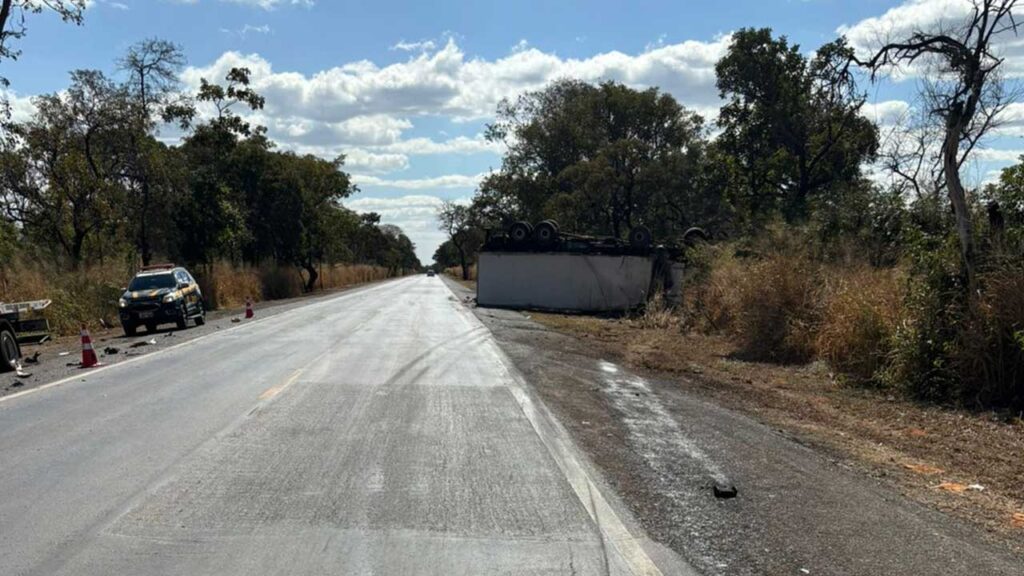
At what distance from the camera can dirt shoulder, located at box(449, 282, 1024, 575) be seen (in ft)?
16.5

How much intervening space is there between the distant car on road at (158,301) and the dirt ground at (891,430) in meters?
13.3

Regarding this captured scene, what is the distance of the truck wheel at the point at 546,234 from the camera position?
114 feet

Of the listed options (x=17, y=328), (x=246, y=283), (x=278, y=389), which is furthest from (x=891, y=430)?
(x=246, y=283)

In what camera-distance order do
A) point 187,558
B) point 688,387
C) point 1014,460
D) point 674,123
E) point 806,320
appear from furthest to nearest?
point 674,123 → point 806,320 → point 688,387 → point 1014,460 → point 187,558

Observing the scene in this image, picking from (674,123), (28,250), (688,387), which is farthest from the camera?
(674,123)

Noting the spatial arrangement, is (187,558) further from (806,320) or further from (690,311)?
(690,311)

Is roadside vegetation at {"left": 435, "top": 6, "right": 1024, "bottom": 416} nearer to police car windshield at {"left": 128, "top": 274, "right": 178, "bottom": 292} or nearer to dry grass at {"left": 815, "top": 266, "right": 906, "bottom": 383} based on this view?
dry grass at {"left": 815, "top": 266, "right": 906, "bottom": 383}

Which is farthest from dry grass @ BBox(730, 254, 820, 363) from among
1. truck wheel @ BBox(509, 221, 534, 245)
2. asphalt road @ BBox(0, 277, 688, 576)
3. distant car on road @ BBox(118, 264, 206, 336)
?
truck wheel @ BBox(509, 221, 534, 245)

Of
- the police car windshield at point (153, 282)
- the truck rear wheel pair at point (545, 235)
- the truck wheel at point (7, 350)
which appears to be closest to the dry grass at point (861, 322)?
the truck wheel at point (7, 350)

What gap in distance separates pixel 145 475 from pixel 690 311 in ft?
63.3

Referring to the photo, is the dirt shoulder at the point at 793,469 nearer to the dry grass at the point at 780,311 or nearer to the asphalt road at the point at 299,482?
the asphalt road at the point at 299,482

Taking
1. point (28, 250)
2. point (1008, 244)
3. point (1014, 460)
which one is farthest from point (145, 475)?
point (28, 250)

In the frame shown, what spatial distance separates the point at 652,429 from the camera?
8.94m

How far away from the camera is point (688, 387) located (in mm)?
12586
